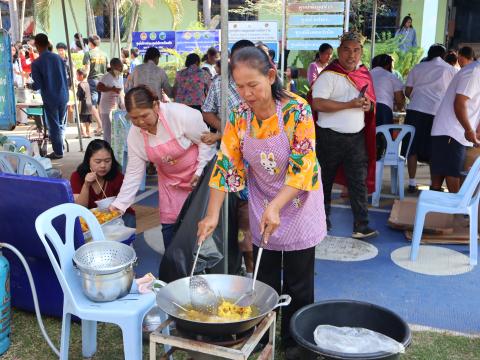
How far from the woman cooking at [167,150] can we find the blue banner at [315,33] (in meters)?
6.05

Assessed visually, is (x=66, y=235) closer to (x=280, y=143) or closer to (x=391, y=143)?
(x=280, y=143)

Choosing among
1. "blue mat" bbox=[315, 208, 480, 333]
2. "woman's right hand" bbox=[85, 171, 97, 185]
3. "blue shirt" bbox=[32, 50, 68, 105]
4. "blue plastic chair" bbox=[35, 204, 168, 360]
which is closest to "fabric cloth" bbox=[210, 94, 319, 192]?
"blue plastic chair" bbox=[35, 204, 168, 360]

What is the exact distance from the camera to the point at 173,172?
3273 mm

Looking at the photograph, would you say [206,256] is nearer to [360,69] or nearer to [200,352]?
[200,352]

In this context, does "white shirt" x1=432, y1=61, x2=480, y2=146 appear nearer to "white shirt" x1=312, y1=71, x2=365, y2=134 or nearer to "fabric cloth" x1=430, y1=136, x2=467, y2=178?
"fabric cloth" x1=430, y1=136, x2=467, y2=178

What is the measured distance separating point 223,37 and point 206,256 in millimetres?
1265

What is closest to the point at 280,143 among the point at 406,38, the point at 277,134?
the point at 277,134

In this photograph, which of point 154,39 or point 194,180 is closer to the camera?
point 194,180

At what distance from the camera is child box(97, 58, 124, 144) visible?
8547 millimetres

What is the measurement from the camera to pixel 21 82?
1252cm

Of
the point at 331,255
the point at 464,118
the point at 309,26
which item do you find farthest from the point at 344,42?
the point at 309,26

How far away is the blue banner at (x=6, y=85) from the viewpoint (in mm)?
3805

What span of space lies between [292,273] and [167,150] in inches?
43.8

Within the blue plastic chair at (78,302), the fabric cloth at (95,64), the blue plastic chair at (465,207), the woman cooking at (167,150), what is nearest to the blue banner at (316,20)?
the fabric cloth at (95,64)
